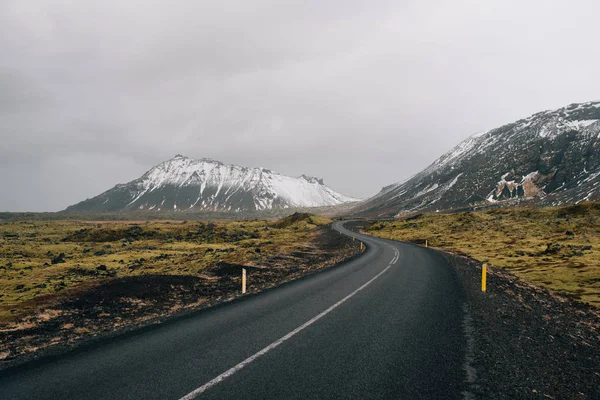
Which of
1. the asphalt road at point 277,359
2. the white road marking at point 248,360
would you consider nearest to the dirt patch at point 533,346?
the asphalt road at point 277,359

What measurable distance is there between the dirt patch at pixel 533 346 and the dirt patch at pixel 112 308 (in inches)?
412

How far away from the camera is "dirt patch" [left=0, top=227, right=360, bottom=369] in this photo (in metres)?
9.55

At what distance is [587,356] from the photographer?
893 centimetres

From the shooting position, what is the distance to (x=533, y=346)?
9.15 m

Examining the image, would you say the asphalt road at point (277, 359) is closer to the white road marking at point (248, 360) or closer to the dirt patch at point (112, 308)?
the white road marking at point (248, 360)

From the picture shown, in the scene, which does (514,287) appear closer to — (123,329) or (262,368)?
(262,368)

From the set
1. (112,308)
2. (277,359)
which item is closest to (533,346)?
(277,359)

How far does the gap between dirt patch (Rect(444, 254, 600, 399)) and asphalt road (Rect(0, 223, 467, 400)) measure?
0.67m

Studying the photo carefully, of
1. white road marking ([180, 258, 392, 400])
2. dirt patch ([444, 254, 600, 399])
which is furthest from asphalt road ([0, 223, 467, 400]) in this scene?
dirt patch ([444, 254, 600, 399])

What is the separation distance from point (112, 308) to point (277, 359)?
10344 mm

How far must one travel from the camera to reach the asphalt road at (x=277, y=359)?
6191 millimetres

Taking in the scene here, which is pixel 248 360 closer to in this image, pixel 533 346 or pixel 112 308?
pixel 533 346

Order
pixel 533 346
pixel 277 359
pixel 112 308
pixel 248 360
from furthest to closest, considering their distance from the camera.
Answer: pixel 112 308
pixel 533 346
pixel 277 359
pixel 248 360

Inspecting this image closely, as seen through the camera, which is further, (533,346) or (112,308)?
(112,308)
